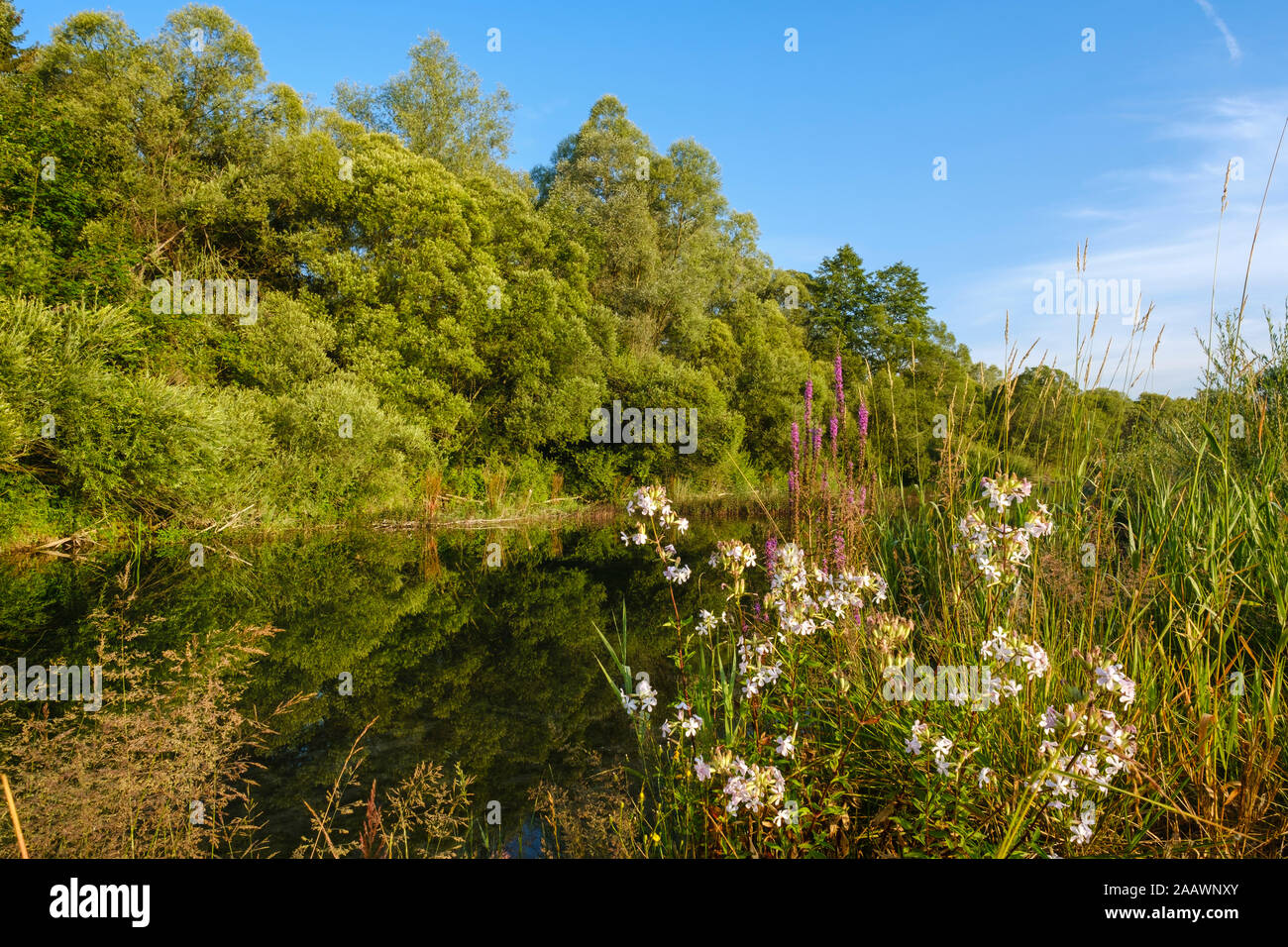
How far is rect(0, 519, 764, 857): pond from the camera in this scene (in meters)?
3.83

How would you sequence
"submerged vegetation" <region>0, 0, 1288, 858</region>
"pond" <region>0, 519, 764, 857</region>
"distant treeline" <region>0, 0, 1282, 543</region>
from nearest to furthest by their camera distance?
"submerged vegetation" <region>0, 0, 1288, 858</region> < "pond" <region>0, 519, 764, 857</region> < "distant treeline" <region>0, 0, 1282, 543</region>

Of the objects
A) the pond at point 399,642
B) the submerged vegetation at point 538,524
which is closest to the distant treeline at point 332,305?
the submerged vegetation at point 538,524

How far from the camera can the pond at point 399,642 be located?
12.6 feet

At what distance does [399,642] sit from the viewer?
629cm

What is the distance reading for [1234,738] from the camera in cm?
221

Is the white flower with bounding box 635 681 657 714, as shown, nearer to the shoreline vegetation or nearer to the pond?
the pond

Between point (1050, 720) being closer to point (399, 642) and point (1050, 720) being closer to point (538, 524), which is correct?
point (399, 642)

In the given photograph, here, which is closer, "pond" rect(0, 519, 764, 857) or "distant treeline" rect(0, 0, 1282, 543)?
"pond" rect(0, 519, 764, 857)

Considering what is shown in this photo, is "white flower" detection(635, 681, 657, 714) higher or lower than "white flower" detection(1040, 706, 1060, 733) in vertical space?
lower

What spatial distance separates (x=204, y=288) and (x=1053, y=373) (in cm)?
1888

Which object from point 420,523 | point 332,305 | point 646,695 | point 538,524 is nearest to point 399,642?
point 646,695

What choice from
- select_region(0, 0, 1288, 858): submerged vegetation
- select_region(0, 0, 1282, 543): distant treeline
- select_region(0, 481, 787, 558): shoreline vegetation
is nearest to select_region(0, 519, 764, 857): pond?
select_region(0, 0, 1288, 858): submerged vegetation

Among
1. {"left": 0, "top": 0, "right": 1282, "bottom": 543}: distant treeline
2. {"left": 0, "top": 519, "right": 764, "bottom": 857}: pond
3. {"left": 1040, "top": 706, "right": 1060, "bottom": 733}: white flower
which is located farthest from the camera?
{"left": 0, "top": 0, "right": 1282, "bottom": 543}: distant treeline

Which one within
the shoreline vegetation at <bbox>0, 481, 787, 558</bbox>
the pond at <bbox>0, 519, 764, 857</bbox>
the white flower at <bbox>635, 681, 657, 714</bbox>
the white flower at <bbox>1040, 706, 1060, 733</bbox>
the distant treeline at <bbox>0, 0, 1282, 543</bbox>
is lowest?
the pond at <bbox>0, 519, 764, 857</bbox>
